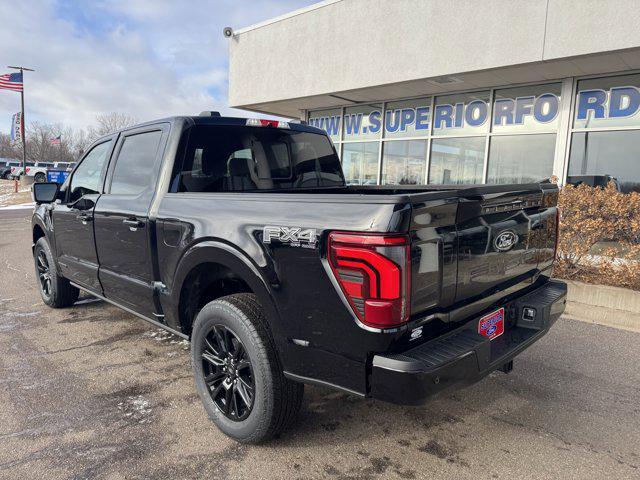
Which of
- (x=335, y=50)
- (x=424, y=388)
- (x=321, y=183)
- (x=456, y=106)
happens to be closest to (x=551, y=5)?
(x=456, y=106)

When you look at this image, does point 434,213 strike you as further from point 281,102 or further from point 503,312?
point 281,102

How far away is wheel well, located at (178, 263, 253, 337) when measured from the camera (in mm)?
2867

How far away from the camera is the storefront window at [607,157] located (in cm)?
884

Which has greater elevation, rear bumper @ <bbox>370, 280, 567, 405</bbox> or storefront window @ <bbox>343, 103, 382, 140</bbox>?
storefront window @ <bbox>343, 103, 382, 140</bbox>

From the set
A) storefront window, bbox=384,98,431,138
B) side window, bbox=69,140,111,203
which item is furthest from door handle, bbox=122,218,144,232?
storefront window, bbox=384,98,431,138

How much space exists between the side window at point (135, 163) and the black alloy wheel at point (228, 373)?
1316mm

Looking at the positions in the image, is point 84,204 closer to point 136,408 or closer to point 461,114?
point 136,408

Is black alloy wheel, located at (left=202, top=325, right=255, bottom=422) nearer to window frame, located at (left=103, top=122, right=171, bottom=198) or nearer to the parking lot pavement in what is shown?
the parking lot pavement

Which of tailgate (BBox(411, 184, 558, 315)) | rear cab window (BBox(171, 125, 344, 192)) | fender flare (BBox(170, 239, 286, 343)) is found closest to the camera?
tailgate (BBox(411, 184, 558, 315))

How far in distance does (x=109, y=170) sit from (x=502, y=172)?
355 inches

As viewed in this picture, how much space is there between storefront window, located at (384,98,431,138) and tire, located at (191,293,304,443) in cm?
1024

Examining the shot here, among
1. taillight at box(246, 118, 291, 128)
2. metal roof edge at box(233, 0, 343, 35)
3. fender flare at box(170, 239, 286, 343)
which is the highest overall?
metal roof edge at box(233, 0, 343, 35)

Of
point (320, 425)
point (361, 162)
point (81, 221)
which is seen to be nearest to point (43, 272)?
point (81, 221)

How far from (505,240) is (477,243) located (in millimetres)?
323
